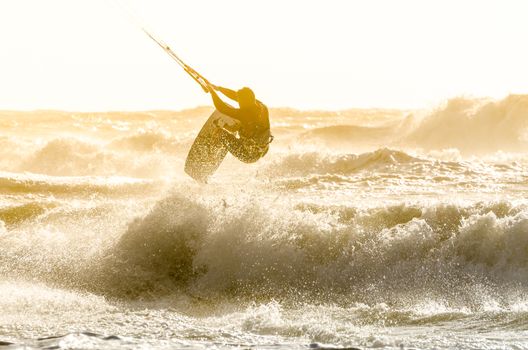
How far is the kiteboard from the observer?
1282cm

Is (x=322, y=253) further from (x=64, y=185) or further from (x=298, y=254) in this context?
(x=64, y=185)

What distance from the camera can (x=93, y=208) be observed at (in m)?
16.7

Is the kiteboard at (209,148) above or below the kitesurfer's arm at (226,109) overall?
below

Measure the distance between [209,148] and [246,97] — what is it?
175cm

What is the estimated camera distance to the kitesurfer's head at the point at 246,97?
11.7m

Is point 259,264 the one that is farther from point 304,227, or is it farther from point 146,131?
point 146,131

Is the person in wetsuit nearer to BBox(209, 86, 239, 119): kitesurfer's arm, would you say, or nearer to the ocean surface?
BBox(209, 86, 239, 119): kitesurfer's arm

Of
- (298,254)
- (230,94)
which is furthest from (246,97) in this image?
(298,254)

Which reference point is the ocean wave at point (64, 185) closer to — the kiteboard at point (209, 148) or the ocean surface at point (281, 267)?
the ocean surface at point (281, 267)

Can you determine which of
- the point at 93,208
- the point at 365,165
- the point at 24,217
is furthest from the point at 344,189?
the point at 24,217

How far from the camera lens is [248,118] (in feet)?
38.9

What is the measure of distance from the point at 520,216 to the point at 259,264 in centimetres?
410

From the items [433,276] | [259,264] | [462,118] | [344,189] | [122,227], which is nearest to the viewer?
[433,276]

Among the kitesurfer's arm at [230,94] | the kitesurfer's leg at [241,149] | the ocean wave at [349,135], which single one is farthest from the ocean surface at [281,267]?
the ocean wave at [349,135]
